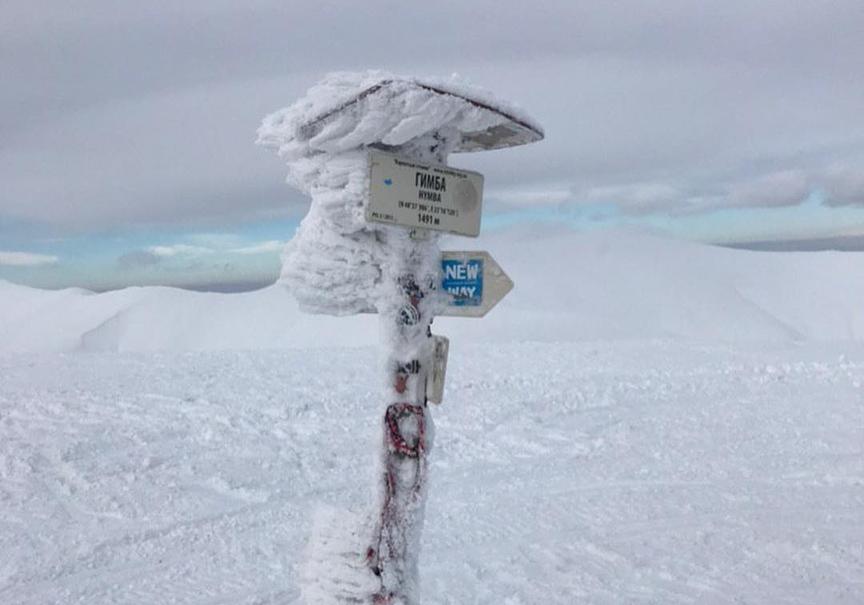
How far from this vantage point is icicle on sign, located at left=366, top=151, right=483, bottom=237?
3.35 m

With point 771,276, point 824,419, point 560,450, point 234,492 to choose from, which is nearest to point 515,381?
point 560,450

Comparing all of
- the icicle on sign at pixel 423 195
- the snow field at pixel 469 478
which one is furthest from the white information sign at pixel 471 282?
the snow field at pixel 469 478

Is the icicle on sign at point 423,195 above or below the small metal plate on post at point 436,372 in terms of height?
above

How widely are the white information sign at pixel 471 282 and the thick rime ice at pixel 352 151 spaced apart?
0.40ft

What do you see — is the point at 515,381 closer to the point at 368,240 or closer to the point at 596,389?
the point at 596,389

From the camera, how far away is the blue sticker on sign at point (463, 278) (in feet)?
11.8

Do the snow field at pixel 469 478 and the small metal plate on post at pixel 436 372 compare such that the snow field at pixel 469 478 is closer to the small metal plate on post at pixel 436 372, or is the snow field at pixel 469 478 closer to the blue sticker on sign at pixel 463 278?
the small metal plate on post at pixel 436 372

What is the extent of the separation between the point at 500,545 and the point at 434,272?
301cm

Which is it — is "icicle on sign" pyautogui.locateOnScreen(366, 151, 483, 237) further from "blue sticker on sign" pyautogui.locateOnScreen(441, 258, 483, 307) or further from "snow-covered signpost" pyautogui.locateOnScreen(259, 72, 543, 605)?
"blue sticker on sign" pyautogui.locateOnScreen(441, 258, 483, 307)

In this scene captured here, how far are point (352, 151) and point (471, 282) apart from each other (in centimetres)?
74

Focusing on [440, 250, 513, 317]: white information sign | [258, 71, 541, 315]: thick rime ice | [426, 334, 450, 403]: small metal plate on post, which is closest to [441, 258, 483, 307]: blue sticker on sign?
[440, 250, 513, 317]: white information sign

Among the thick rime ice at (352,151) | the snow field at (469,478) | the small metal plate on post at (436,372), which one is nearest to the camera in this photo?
the thick rime ice at (352,151)

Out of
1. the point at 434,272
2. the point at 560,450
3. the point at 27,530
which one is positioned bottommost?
the point at 27,530

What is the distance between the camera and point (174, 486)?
22.3 ft
